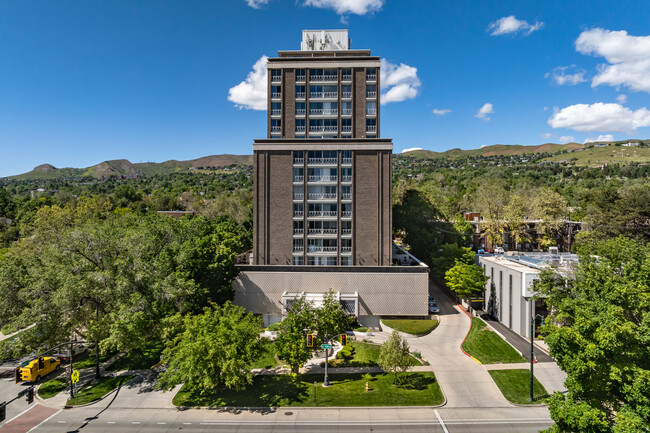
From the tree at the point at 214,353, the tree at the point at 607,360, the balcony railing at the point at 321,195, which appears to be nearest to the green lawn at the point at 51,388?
the tree at the point at 214,353

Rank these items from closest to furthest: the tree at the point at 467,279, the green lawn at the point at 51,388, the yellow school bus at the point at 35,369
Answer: the green lawn at the point at 51,388 < the yellow school bus at the point at 35,369 < the tree at the point at 467,279

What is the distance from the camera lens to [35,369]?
3259 cm

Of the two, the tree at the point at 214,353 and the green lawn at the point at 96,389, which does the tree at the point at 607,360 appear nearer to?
the tree at the point at 214,353

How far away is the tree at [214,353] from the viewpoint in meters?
26.6

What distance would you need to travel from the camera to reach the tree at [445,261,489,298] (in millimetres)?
48734

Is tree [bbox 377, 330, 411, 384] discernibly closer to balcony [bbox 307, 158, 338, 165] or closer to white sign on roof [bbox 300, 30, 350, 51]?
balcony [bbox 307, 158, 338, 165]

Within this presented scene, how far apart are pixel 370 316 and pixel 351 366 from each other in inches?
483

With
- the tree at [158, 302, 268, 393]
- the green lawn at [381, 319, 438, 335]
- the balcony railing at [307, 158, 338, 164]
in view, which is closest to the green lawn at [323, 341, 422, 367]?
the green lawn at [381, 319, 438, 335]

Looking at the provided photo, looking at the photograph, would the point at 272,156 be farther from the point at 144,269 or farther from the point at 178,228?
the point at 144,269

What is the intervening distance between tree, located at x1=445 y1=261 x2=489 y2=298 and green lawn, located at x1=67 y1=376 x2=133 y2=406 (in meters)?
42.2

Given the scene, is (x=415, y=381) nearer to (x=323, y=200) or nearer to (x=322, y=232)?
(x=322, y=232)

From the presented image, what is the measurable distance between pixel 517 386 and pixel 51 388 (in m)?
42.3

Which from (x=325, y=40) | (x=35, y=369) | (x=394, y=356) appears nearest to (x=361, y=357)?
(x=394, y=356)

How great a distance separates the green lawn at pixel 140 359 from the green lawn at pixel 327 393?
755cm
